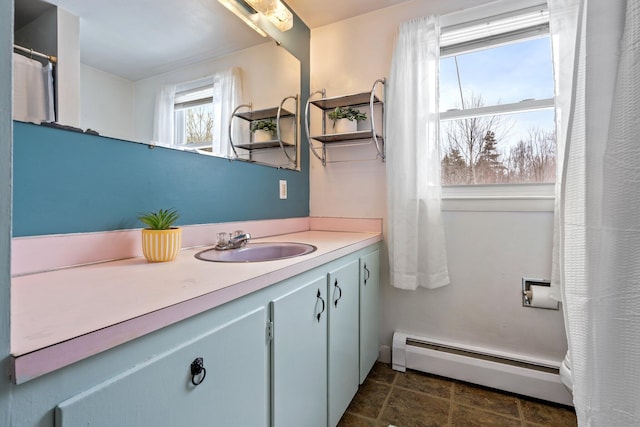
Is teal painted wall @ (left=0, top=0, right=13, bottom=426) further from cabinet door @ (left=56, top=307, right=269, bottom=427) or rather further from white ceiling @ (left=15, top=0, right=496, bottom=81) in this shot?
white ceiling @ (left=15, top=0, right=496, bottom=81)

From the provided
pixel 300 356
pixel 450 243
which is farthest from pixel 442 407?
pixel 300 356

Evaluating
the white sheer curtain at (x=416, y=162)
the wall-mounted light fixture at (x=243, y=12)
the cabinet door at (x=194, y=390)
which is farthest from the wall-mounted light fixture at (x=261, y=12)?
→ the cabinet door at (x=194, y=390)

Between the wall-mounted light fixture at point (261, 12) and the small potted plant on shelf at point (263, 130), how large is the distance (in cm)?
50

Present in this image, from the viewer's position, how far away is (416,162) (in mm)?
1731

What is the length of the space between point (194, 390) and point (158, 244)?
51 centimetres

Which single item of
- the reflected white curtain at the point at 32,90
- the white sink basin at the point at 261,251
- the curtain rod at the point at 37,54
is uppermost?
the curtain rod at the point at 37,54

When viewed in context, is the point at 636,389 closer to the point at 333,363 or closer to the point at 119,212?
the point at 333,363

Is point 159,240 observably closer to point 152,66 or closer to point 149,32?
point 152,66

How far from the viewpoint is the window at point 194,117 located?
122 centimetres

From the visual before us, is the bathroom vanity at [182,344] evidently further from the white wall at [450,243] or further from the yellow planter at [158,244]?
the white wall at [450,243]

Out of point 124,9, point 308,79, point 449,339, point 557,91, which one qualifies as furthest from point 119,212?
point 557,91

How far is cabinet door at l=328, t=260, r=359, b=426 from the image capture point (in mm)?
1228

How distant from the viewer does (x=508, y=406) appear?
152 centimetres

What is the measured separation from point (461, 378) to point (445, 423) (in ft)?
1.23
